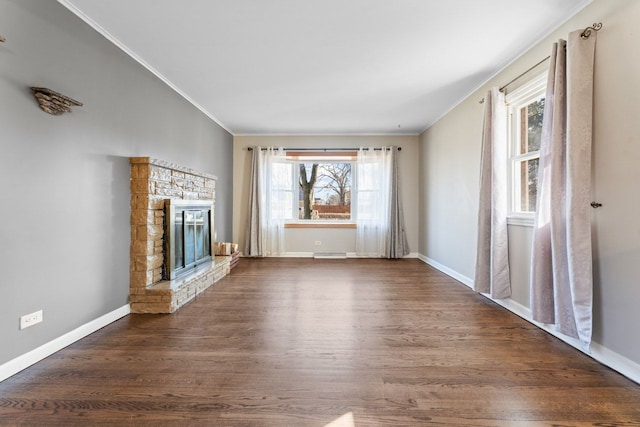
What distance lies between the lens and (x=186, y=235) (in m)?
3.43

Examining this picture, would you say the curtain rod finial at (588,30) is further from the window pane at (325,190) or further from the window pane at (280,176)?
the window pane at (280,176)

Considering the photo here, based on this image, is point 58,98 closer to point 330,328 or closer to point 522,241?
point 330,328

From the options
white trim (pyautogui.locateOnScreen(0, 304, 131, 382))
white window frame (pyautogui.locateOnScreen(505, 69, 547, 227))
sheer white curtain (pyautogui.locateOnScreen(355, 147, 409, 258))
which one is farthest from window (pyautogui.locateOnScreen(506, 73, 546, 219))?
white trim (pyautogui.locateOnScreen(0, 304, 131, 382))

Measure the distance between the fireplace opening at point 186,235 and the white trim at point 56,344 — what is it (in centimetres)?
62

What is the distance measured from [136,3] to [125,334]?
2.50 m

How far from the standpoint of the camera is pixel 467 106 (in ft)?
12.3

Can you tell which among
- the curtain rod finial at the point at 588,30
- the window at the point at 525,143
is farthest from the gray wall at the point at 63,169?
the window at the point at 525,143

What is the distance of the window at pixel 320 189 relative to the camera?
598 cm

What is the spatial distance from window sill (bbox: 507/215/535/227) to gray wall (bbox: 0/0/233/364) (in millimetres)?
3724

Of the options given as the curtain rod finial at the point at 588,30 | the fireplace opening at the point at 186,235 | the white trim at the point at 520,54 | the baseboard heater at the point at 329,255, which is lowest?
the baseboard heater at the point at 329,255

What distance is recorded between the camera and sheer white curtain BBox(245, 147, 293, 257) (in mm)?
5715

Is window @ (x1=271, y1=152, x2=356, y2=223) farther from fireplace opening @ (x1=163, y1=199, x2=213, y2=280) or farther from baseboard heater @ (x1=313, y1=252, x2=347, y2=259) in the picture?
fireplace opening @ (x1=163, y1=199, x2=213, y2=280)

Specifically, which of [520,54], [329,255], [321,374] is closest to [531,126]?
[520,54]

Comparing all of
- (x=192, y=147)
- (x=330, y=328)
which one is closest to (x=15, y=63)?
(x=192, y=147)
